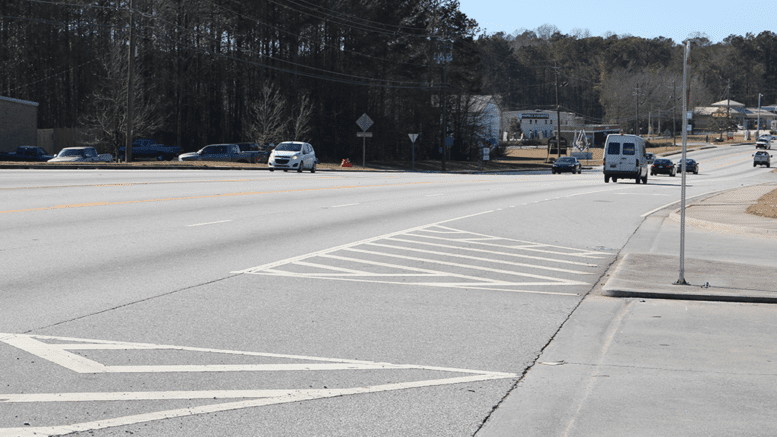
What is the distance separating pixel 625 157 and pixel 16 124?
4248cm

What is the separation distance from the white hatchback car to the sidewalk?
2977 centimetres

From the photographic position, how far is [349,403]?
523cm

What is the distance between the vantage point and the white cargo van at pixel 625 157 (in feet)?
134

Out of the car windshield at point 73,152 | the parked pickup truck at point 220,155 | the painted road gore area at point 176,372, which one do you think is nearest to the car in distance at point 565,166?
the parked pickup truck at point 220,155

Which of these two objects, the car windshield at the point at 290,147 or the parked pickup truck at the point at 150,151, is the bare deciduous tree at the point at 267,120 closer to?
the parked pickup truck at the point at 150,151

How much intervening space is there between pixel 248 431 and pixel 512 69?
19506 centimetres

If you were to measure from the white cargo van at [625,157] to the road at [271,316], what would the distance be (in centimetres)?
2483

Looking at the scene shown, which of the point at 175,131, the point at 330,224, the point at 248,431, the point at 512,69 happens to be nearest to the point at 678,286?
the point at 248,431

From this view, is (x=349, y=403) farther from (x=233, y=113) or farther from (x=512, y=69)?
(x=512, y=69)

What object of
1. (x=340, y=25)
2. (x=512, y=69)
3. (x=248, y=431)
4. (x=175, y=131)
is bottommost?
(x=248, y=431)

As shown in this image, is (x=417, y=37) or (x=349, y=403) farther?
(x=417, y=37)

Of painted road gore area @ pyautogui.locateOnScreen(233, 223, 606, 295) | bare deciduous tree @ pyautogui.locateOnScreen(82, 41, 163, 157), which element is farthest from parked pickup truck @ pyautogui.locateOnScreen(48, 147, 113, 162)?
painted road gore area @ pyautogui.locateOnScreen(233, 223, 606, 295)

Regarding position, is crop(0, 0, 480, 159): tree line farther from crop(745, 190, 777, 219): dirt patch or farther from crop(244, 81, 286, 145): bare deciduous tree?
crop(745, 190, 777, 219): dirt patch

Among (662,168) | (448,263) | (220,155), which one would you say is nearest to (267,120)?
(220,155)
